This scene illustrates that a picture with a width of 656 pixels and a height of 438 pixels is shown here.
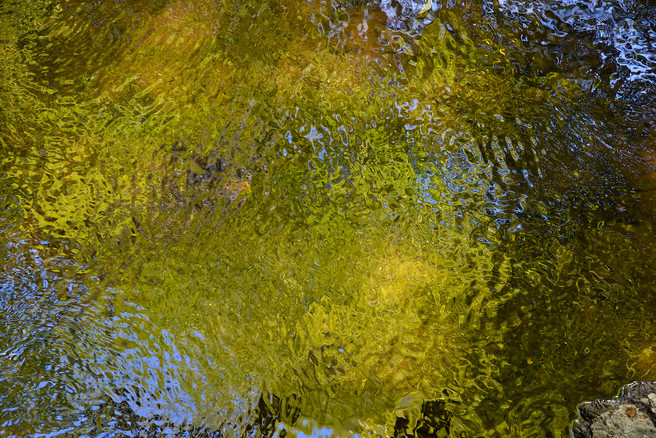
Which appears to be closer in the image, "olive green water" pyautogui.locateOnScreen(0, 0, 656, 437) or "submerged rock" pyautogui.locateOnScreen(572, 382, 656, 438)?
"submerged rock" pyautogui.locateOnScreen(572, 382, 656, 438)

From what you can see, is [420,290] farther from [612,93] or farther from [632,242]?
[612,93]

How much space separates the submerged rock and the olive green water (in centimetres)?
4

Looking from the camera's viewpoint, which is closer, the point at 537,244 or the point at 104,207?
the point at 537,244

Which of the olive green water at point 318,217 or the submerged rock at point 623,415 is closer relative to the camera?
the submerged rock at point 623,415

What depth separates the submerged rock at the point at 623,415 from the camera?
1.46 meters

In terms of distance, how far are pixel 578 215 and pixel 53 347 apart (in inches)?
82.1

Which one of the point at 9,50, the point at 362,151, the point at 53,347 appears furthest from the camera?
the point at 9,50

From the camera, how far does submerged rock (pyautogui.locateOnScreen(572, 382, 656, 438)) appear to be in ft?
4.78

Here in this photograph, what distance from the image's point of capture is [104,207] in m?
2.01

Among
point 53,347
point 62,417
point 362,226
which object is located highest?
point 362,226

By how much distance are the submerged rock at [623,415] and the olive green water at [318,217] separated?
0.04 meters

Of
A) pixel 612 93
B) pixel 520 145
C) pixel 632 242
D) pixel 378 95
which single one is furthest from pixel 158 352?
pixel 612 93

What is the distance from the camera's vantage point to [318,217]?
1.98 m

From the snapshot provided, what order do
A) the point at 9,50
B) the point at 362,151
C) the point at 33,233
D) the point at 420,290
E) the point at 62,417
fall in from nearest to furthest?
the point at 62,417, the point at 420,290, the point at 33,233, the point at 362,151, the point at 9,50
